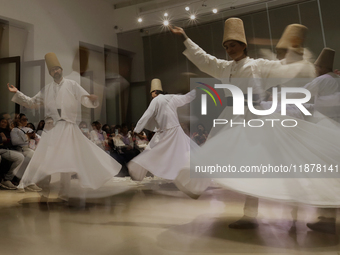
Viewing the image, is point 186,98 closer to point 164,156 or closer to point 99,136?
point 164,156

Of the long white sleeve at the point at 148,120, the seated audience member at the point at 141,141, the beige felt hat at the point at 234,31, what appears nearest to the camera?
the beige felt hat at the point at 234,31

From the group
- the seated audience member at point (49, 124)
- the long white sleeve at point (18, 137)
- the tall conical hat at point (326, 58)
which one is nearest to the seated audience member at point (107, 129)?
the seated audience member at point (49, 124)

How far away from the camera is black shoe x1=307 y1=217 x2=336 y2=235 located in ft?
6.26

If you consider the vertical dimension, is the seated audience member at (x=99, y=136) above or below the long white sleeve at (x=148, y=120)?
below

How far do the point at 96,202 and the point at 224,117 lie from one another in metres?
1.62

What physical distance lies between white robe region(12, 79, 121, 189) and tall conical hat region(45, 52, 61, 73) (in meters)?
0.25

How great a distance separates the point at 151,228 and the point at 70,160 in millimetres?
1159

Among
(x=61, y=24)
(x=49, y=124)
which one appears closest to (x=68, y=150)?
(x=49, y=124)

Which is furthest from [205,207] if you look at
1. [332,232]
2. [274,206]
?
[332,232]

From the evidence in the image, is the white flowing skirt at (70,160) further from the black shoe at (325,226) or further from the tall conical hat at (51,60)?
the black shoe at (325,226)

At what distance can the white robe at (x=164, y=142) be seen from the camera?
306 centimetres

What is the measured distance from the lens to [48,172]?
113 inches

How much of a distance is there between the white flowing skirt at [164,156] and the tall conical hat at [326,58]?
143 centimetres

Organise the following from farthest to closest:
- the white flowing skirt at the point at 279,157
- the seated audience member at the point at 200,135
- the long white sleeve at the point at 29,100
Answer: the long white sleeve at the point at 29,100 → the seated audience member at the point at 200,135 → the white flowing skirt at the point at 279,157
